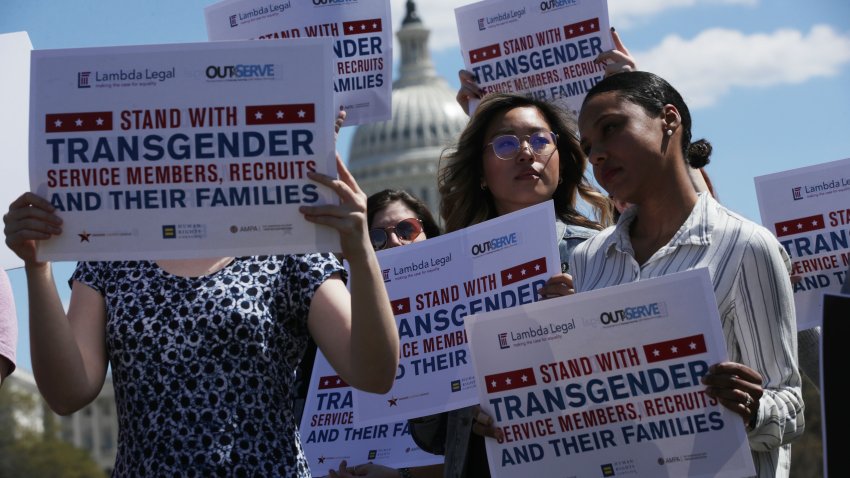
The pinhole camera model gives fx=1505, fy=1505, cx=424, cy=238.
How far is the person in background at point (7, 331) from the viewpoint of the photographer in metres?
4.81

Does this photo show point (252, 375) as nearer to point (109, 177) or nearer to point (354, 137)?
point (109, 177)

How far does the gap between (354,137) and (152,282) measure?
5664 inches

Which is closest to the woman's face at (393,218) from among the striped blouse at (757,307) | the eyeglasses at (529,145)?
the eyeglasses at (529,145)

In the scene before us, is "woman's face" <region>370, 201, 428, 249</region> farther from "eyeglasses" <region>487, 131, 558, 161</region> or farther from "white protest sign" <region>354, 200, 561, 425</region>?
"white protest sign" <region>354, 200, 561, 425</region>

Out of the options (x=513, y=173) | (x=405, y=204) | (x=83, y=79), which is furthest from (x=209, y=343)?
A: (x=405, y=204)

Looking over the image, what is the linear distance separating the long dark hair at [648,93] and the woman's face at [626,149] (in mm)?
32

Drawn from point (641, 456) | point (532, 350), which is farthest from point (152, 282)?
point (641, 456)

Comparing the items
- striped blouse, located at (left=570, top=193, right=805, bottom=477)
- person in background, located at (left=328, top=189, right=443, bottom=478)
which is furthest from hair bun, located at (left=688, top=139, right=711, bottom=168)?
person in background, located at (left=328, top=189, right=443, bottom=478)

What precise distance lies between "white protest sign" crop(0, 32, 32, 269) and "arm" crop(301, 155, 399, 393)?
2137mm

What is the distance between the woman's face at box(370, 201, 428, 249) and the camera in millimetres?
6922

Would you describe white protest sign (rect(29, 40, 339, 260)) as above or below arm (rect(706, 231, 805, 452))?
above

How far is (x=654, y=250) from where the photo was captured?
4.74m

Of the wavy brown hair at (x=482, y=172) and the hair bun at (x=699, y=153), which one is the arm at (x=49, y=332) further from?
the hair bun at (x=699, y=153)

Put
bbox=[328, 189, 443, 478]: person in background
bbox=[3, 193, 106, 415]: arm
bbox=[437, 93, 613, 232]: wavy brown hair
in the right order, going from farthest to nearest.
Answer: bbox=[328, 189, 443, 478]: person in background < bbox=[437, 93, 613, 232]: wavy brown hair < bbox=[3, 193, 106, 415]: arm
